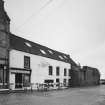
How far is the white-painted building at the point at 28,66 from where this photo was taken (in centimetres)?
2146

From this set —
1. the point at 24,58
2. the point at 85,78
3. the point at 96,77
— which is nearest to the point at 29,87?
the point at 24,58

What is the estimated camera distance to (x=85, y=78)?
3897cm

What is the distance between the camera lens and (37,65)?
85.0 ft

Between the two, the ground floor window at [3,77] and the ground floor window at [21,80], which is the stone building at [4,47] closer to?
the ground floor window at [3,77]

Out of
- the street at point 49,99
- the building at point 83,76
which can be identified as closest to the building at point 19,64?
the street at point 49,99

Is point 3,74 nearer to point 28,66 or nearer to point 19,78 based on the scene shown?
point 19,78

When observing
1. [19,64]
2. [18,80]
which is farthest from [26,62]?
[18,80]

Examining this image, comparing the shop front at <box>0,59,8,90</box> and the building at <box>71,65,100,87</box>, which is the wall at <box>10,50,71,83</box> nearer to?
the shop front at <box>0,59,8,90</box>

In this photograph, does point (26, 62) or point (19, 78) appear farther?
point (26, 62)

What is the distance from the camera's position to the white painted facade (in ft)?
70.1

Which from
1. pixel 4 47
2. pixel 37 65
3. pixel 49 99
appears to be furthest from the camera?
pixel 37 65

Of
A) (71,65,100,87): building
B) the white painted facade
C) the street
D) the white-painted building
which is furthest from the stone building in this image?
(71,65,100,87): building

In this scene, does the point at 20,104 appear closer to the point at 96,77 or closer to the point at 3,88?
the point at 3,88

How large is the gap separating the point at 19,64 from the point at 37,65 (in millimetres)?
4127
